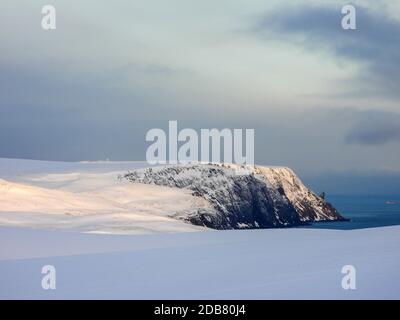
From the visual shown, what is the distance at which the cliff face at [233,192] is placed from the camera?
132m

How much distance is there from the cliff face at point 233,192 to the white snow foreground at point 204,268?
83.1m

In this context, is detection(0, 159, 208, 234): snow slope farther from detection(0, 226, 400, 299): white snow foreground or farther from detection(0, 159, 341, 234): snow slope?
detection(0, 226, 400, 299): white snow foreground

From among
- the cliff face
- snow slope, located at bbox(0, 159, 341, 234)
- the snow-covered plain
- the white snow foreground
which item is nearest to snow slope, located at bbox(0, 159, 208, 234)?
snow slope, located at bbox(0, 159, 341, 234)

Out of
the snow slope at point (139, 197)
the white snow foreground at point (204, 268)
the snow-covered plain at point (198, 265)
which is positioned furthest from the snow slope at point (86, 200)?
the white snow foreground at point (204, 268)

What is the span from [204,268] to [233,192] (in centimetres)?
14744

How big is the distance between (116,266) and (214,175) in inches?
5526

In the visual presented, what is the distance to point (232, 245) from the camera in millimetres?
17812

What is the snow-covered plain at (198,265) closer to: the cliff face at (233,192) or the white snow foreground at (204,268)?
the white snow foreground at (204,268)

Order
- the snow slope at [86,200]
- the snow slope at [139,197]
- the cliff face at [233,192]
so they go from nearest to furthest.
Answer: the snow slope at [86,200] → the snow slope at [139,197] → the cliff face at [233,192]

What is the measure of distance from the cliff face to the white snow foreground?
8312 cm

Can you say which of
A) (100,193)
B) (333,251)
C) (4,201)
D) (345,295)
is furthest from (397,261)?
(100,193)

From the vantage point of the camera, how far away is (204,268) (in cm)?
1344

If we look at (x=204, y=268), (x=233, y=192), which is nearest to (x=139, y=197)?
(x=233, y=192)
